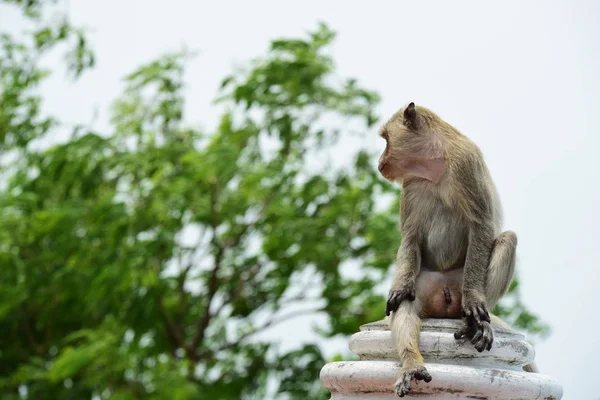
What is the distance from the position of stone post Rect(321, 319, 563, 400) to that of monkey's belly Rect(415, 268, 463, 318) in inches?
6.5

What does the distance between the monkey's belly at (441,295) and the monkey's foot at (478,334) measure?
0.95 ft

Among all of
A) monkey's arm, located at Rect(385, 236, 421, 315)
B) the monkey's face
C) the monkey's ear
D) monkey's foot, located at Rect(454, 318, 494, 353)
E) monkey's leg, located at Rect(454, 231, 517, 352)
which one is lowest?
monkey's arm, located at Rect(385, 236, 421, 315)

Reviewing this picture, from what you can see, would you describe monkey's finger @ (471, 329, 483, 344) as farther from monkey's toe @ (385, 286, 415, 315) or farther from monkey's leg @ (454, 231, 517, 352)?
monkey's toe @ (385, 286, 415, 315)

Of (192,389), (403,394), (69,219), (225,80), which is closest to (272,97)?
(225,80)

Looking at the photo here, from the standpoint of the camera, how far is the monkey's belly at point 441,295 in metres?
5.09

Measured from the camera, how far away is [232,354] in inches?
575

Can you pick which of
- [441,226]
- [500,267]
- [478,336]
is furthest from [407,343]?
[441,226]

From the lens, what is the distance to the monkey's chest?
5.24 m

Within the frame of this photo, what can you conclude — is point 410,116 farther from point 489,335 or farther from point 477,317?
point 489,335

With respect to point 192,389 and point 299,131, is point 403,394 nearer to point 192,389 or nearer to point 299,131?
point 192,389

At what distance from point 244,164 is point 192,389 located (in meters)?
3.22

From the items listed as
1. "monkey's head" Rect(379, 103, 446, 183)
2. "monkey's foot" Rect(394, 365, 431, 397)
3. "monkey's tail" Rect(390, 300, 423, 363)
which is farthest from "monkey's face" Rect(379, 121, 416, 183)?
"monkey's foot" Rect(394, 365, 431, 397)

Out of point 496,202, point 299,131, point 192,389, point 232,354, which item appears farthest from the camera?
point 232,354

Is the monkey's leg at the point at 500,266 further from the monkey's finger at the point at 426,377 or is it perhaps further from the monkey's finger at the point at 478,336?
the monkey's finger at the point at 426,377
